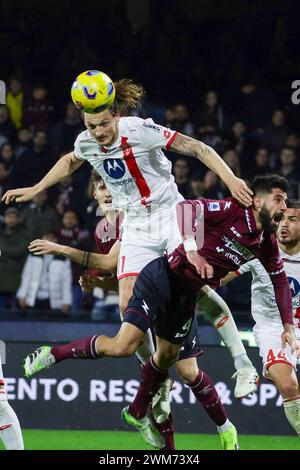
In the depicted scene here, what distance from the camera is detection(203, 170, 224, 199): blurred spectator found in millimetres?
11953

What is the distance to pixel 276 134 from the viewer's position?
13352mm

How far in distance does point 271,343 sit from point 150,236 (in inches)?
49.5

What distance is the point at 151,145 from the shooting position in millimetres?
7891

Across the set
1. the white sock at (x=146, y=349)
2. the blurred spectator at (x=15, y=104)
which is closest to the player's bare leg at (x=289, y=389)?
the white sock at (x=146, y=349)

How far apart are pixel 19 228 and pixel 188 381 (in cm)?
426

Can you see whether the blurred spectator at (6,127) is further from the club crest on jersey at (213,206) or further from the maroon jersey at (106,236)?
the club crest on jersey at (213,206)

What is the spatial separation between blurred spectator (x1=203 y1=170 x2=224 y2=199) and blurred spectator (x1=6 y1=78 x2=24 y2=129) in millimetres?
2932

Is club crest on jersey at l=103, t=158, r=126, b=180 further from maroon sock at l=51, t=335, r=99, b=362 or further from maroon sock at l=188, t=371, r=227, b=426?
maroon sock at l=188, t=371, r=227, b=426

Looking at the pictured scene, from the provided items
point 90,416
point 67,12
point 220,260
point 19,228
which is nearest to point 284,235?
point 220,260

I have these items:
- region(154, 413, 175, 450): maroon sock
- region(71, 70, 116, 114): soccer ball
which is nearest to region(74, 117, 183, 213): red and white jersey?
region(71, 70, 116, 114): soccer ball

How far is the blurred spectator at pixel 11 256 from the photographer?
11.7 m

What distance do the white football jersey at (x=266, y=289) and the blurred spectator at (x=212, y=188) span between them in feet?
10.4

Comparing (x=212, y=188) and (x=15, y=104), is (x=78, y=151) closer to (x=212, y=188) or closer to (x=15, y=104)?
(x=212, y=188)

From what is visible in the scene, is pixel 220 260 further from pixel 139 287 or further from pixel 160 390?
pixel 160 390
